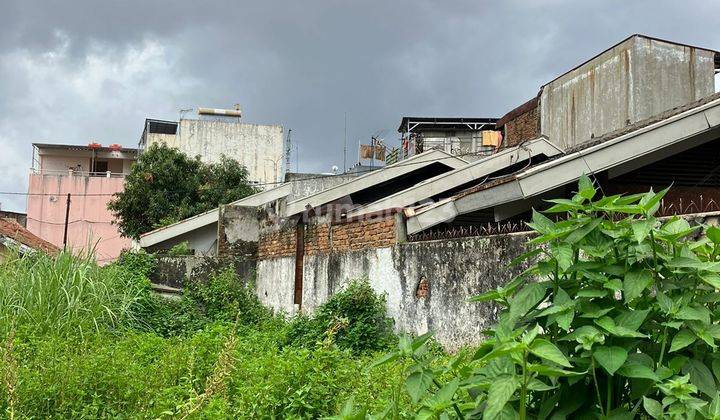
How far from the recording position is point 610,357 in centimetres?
152

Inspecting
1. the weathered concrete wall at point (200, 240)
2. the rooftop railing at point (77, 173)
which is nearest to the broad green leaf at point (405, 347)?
the weathered concrete wall at point (200, 240)

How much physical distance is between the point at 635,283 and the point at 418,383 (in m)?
0.61

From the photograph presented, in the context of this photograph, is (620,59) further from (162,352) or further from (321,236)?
(162,352)

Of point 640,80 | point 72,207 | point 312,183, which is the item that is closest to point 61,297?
point 640,80

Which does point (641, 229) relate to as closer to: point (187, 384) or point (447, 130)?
point (187, 384)

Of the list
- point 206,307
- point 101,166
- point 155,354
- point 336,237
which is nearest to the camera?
point 155,354

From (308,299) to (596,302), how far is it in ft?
28.6

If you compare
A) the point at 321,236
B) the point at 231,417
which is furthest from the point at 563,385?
the point at 321,236

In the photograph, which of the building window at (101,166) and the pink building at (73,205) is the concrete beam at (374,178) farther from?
the building window at (101,166)

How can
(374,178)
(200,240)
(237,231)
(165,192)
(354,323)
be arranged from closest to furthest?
1. (354,323)
2. (374,178)
3. (237,231)
4. (200,240)
5. (165,192)

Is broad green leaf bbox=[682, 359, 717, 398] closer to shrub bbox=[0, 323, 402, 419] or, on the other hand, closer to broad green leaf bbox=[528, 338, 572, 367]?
broad green leaf bbox=[528, 338, 572, 367]

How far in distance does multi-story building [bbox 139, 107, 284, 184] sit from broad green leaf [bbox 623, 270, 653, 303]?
25.2 meters

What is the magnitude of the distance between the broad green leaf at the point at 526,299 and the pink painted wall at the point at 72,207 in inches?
1080

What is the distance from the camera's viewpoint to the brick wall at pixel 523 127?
14.0 m
